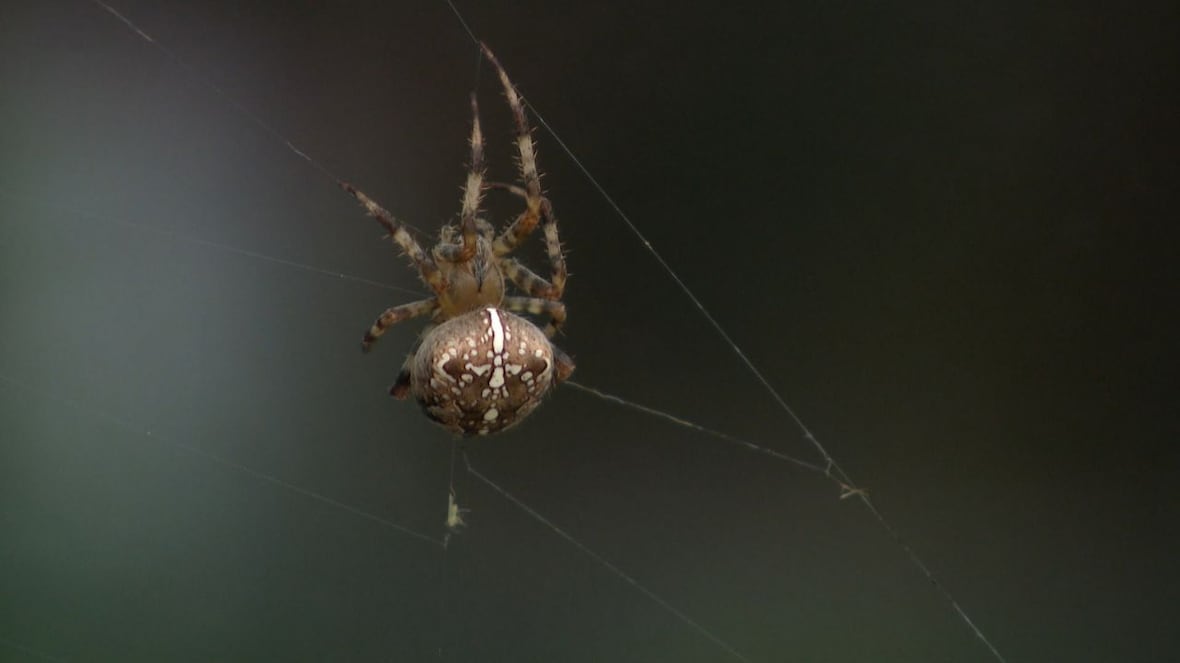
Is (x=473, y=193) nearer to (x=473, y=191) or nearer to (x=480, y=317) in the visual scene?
(x=473, y=191)

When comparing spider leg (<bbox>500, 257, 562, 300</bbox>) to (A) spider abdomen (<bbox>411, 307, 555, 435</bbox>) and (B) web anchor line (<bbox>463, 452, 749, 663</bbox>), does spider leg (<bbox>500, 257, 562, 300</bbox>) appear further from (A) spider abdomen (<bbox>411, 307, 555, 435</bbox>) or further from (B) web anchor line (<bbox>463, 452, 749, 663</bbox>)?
(B) web anchor line (<bbox>463, 452, 749, 663</bbox>)

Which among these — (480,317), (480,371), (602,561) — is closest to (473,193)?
(480,317)

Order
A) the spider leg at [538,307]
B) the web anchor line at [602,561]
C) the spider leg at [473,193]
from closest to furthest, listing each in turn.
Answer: the spider leg at [473,193], the spider leg at [538,307], the web anchor line at [602,561]

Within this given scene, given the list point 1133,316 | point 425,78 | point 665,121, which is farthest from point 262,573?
point 1133,316

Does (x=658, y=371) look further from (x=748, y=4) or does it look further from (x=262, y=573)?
(x=262, y=573)

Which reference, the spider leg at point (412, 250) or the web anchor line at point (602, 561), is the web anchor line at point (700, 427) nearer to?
the web anchor line at point (602, 561)

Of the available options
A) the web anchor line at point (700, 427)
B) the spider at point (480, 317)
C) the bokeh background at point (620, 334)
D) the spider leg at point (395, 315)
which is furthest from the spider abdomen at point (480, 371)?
the web anchor line at point (700, 427)
